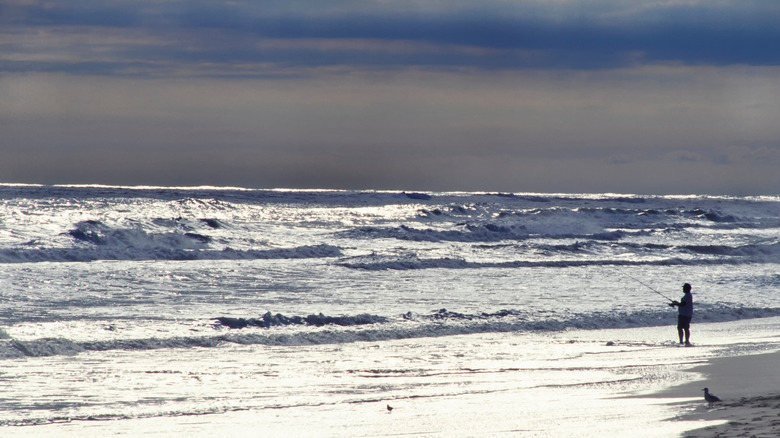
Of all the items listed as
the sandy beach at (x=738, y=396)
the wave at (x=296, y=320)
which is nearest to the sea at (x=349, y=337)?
the wave at (x=296, y=320)

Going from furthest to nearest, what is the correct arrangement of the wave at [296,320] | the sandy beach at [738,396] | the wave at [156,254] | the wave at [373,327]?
the wave at [156,254] → the wave at [296,320] → the wave at [373,327] → the sandy beach at [738,396]

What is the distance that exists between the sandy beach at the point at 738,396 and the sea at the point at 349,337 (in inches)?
8.9

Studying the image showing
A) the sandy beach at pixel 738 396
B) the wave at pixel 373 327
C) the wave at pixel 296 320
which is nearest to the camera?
the sandy beach at pixel 738 396

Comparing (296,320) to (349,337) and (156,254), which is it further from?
(156,254)

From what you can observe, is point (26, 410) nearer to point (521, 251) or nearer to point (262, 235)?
point (521, 251)

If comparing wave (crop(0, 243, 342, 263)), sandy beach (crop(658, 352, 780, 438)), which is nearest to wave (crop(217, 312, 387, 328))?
sandy beach (crop(658, 352, 780, 438))

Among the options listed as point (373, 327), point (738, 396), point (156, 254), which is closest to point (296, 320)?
point (373, 327)

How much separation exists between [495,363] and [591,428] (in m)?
3.83

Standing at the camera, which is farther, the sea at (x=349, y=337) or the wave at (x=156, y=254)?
the wave at (x=156, y=254)

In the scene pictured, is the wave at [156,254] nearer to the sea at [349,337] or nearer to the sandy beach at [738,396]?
the sea at [349,337]

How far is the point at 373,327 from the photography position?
515 inches

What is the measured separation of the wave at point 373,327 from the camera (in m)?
10.9

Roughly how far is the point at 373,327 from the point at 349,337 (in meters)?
0.73

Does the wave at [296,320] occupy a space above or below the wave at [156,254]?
below
